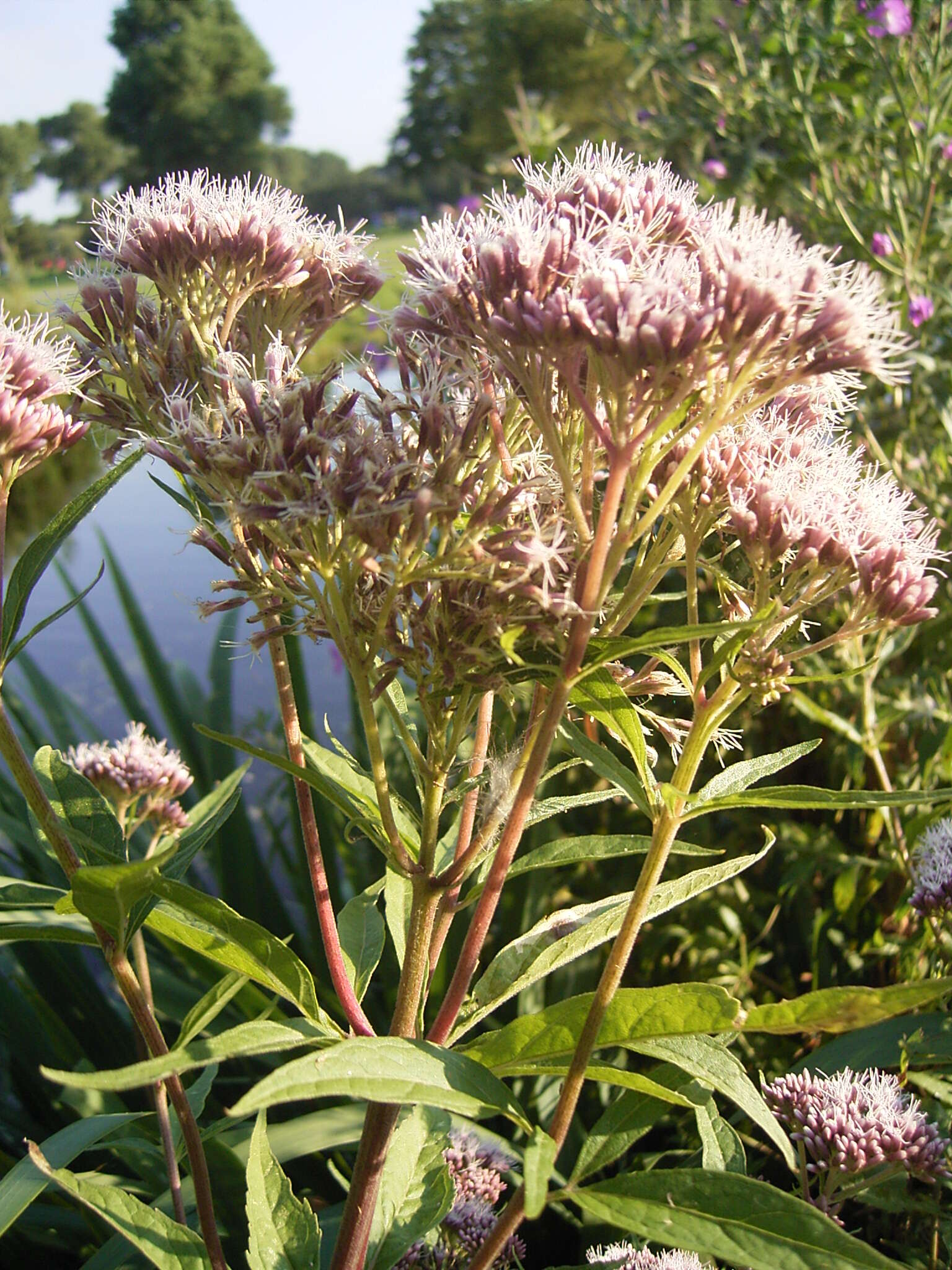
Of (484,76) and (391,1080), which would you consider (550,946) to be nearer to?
(391,1080)

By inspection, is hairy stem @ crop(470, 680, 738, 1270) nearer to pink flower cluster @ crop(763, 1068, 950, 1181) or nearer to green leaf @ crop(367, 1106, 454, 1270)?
green leaf @ crop(367, 1106, 454, 1270)

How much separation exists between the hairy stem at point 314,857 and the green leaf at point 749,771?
342 mm

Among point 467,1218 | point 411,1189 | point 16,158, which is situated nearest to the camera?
point 411,1189

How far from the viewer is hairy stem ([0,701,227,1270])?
78cm

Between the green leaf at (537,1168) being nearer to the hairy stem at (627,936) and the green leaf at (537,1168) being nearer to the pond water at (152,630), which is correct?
the hairy stem at (627,936)

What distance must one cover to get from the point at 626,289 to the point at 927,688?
1.80 metres

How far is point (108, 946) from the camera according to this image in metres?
0.77

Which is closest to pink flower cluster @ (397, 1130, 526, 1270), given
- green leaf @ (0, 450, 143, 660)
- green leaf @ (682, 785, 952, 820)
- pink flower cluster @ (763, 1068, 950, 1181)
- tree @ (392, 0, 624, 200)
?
pink flower cluster @ (763, 1068, 950, 1181)

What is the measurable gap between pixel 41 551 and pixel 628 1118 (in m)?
0.73

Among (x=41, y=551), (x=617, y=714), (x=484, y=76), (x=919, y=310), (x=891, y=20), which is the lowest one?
(x=617, y=714)

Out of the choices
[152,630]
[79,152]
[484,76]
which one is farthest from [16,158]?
[152,630]

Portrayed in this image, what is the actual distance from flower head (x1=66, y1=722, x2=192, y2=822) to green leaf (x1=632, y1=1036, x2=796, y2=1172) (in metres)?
0.79

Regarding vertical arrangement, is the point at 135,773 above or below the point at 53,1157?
above

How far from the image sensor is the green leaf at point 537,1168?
0.54m
